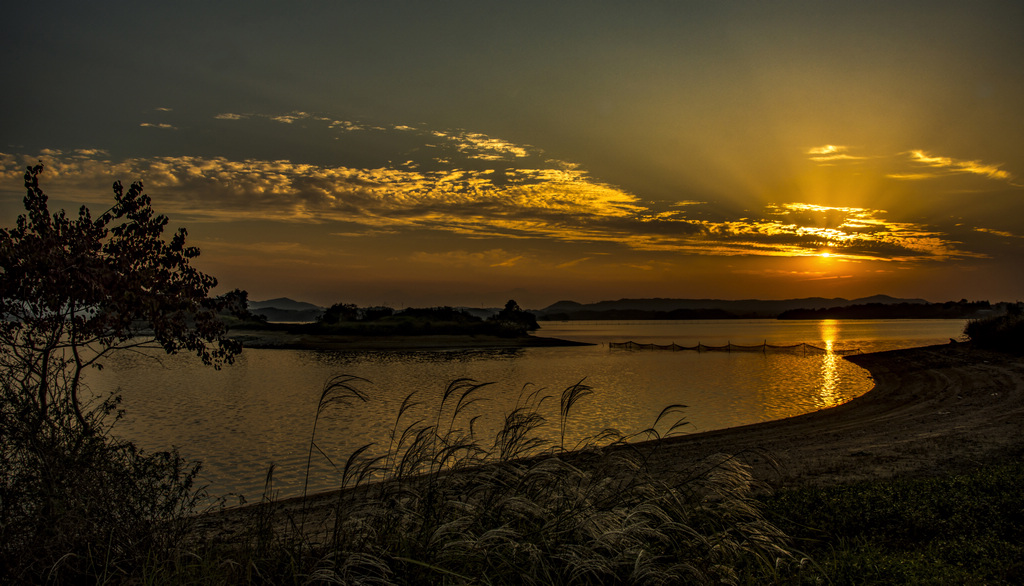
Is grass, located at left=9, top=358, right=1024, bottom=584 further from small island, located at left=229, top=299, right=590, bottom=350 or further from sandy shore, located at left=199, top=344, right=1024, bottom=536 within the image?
small island, located at left=229, top=299, right=590, bottom=350

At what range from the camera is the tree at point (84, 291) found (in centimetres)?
704

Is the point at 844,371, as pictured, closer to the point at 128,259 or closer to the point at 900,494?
the point at 900,494

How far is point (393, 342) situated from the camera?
256ft

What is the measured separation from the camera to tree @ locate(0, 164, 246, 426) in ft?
23.1

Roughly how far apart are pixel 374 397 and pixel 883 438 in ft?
72.6

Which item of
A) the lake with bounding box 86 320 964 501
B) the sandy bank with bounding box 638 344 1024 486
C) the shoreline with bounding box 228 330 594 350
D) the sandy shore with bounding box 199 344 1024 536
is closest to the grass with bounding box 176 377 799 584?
the sandy shore with bounding box 199 344 1024 536

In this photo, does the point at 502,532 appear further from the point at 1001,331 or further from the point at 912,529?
the point at 1001,331

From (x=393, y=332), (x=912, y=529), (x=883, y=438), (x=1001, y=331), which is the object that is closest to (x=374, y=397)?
(x=883, y=438)

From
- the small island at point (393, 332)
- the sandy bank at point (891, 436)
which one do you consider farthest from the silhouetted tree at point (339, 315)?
the sandy bank at point (891, 436)

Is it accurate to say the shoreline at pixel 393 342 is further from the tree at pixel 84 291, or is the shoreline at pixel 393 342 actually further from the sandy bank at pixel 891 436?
the tree at pixel 84 291

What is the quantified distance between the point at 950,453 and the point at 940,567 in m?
7.90

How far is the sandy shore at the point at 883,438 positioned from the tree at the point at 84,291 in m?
4.20

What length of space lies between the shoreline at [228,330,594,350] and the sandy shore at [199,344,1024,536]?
54385mm

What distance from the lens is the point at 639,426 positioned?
2170cm
